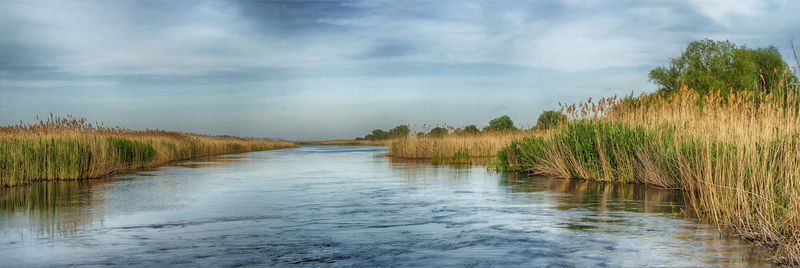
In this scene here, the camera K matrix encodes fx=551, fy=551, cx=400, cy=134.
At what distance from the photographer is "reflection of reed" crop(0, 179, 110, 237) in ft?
24.8

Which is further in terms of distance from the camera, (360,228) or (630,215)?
(630,215)

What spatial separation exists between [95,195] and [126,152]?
368 inches

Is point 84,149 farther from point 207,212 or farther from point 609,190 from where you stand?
point 609,190

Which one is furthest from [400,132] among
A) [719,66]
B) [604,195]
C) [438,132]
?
[719,66]

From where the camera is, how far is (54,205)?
31.5 feet

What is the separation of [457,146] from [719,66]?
161 ft

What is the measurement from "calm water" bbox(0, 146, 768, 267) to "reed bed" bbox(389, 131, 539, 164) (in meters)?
13.4

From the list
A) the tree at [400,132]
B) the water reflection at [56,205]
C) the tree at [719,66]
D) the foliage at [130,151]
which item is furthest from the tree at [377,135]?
the water reflection at [56,205]

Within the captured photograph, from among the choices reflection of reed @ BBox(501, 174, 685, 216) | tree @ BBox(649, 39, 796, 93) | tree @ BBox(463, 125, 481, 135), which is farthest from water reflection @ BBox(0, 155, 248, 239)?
tree @ BBox(649, 39, 796, 93)

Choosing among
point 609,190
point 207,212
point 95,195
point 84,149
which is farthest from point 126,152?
point 609,190

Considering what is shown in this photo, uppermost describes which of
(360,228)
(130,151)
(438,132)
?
(438,132)

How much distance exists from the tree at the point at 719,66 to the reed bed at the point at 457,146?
4021 centimetres

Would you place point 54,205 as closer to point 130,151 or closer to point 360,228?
point 360,228

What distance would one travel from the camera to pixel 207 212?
8727 mm
